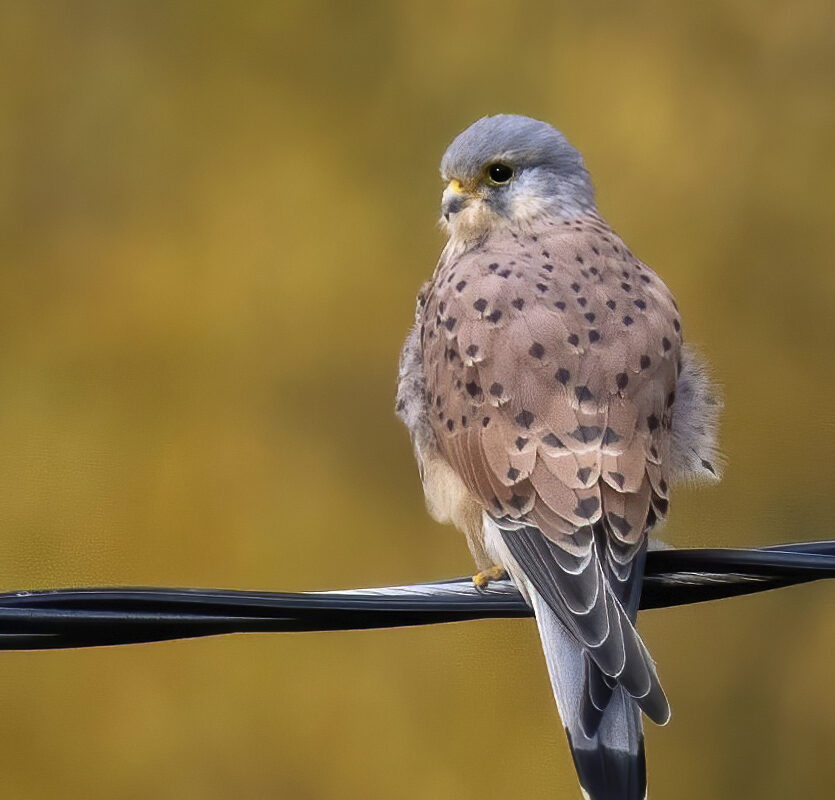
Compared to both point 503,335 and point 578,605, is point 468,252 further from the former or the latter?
point 578,605

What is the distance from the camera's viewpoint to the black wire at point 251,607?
176 centimetres

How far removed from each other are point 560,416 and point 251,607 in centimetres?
83

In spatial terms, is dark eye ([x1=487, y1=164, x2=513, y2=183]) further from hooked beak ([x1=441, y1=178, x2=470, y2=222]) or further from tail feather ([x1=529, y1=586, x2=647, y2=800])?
tail feather ([x1=529, y1=586, x2=647, y2=800])

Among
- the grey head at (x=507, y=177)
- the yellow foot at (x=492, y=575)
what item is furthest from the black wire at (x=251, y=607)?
the grey head at (x=507, y=177)

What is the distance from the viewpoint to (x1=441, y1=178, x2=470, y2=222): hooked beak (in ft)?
10.3

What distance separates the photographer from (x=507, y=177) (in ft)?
10.5

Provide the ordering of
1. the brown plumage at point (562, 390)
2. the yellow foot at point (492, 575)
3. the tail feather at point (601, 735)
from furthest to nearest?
1. the yellow foot at point (492, 575)
2. the brown plumage at point (562, 390)
3. the tail feather at point (601, 735)

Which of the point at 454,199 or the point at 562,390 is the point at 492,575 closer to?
the point at 562,390

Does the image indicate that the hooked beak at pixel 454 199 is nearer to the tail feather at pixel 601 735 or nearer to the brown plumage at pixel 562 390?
the brown plumage at pixel 562 390

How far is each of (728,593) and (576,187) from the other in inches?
55.0

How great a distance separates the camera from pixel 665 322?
270cm

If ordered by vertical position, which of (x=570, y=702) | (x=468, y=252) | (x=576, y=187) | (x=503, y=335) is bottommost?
(x=570, y=702)

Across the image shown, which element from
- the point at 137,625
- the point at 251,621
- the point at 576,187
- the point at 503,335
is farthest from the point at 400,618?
the point at 576,187

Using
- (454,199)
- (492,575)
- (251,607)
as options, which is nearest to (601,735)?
(492,575)
